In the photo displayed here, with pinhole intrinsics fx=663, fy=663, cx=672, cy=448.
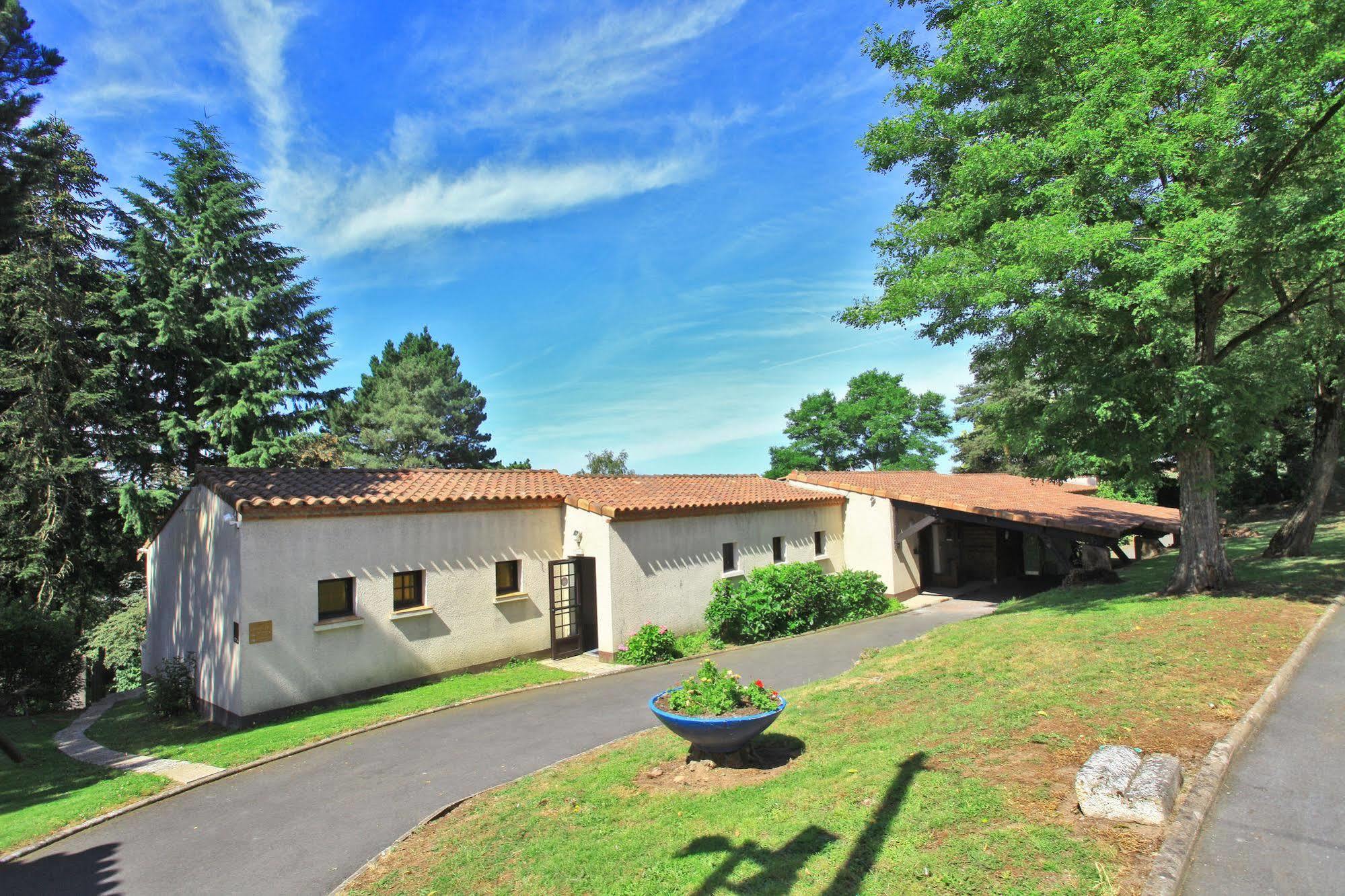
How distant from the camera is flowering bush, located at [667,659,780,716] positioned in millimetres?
6219

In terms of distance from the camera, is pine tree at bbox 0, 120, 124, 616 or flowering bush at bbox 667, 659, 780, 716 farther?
pine tree at bbox 0, 120, 124, 616

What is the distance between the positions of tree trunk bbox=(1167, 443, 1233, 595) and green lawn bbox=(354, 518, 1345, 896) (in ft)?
10.3

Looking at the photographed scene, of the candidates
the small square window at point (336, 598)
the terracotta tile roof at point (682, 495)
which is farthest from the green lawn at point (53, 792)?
the terracotta tile roof at point (682, 495)

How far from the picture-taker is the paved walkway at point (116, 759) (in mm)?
8508

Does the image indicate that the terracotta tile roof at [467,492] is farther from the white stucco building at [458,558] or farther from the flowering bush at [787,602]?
the flowering bush at [787,602]

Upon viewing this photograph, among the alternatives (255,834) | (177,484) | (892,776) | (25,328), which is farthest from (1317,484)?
(25,328)

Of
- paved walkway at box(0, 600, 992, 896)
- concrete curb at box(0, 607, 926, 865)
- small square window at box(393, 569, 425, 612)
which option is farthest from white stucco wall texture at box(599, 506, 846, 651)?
small square window at box(393, 569, 425, 612)

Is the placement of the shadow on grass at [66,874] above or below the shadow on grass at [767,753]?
below

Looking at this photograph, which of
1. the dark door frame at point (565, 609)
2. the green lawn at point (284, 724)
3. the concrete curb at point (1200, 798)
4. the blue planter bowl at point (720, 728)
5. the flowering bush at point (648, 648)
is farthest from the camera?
the dark door frame at point (565, 609)

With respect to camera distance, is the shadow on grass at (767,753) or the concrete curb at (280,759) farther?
the concrete curb at (280,759)

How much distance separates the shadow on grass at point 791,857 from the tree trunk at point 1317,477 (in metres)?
17.1

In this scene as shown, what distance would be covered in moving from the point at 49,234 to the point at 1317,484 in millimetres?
33323

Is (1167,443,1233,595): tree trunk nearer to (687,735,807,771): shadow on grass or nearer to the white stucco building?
the white stucco building

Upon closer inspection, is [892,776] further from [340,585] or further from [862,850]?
[340,585]
